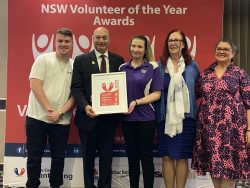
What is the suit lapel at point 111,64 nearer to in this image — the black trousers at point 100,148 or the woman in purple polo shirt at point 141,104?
the woman in purple polo shirt at point 141,104

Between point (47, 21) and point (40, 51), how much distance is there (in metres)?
0.32

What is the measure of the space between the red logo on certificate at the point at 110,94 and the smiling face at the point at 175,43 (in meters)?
0.55

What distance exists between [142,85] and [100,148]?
27.0 inches

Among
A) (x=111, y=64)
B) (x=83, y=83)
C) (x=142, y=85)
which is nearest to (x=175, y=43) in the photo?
(x=142, y=85)

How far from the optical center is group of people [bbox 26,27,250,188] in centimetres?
254

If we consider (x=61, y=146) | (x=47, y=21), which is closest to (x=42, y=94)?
(x=61, y=146)

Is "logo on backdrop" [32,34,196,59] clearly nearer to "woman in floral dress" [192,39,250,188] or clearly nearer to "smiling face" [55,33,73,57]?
"smiling face" [55,33,73,57]

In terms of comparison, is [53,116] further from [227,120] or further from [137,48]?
[227,120]

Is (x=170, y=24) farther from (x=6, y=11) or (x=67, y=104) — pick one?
(x=6, y=11)

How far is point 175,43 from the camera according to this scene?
275 cm

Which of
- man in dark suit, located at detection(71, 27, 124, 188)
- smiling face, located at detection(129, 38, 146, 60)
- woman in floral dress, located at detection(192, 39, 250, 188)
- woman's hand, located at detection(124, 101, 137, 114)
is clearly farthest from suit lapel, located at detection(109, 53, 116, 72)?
woman in floral dress, located at detection(192, 39, 250, 188)

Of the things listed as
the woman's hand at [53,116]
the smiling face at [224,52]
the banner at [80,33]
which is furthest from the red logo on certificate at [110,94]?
the smiling face at [224,52]

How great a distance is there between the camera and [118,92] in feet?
9.03

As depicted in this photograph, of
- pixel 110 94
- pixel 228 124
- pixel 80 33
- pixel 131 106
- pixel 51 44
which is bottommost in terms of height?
pixel 228 124
